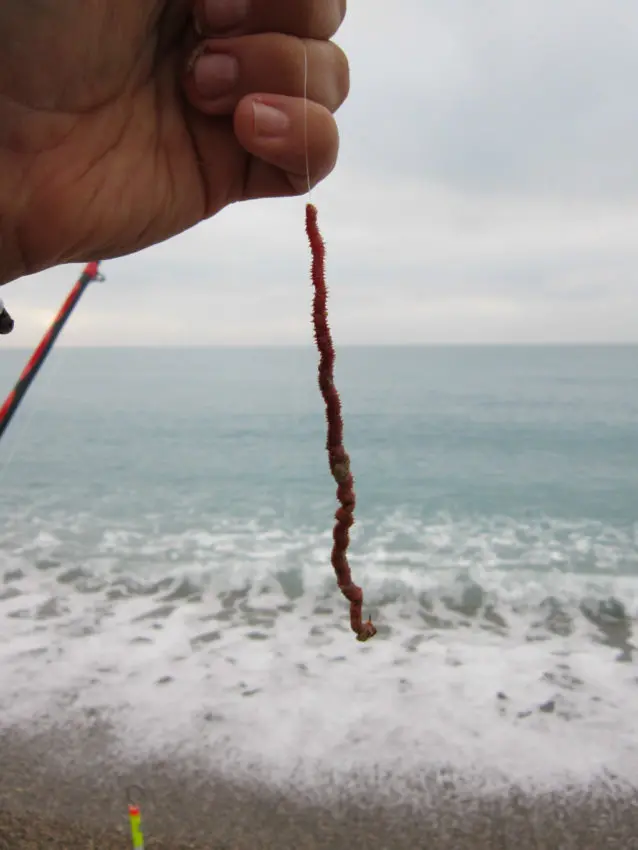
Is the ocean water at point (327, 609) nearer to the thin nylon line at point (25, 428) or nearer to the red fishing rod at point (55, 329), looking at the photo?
the thin nylon line at point (25, 428)

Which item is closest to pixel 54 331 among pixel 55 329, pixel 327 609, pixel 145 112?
pixel 55 329

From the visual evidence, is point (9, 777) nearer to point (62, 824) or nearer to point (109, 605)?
point (62, 824)

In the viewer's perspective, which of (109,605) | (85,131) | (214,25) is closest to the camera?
(214,25)

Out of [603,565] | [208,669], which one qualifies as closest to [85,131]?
[208,669]

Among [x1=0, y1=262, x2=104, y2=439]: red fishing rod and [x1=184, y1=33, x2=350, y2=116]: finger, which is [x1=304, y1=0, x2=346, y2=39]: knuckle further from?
[x1=0, y1=262, x2=104, y2=439]: red fishing rod

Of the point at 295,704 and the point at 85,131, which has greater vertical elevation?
the point at 85,131

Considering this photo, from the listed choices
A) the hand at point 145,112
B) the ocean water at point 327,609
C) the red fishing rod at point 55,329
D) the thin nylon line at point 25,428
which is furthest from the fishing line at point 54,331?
the hand at point 145,112

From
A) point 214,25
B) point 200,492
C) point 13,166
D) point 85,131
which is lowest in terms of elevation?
point 200,492
